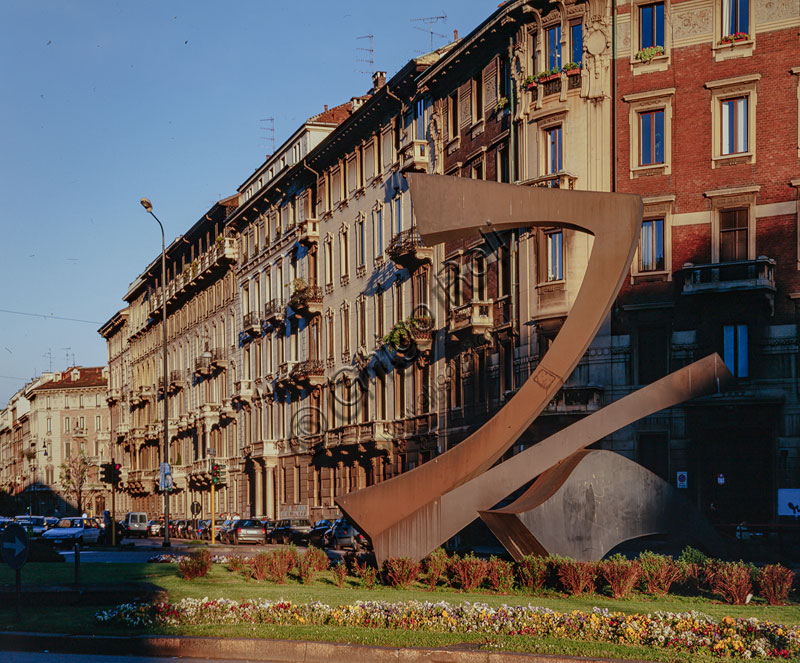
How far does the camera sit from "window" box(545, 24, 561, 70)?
4000 centimetres

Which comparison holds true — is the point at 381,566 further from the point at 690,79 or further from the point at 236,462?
the point at 236,462

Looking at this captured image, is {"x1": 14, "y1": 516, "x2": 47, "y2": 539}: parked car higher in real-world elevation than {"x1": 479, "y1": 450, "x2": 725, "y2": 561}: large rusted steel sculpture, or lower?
lower

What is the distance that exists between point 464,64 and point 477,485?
27740mm

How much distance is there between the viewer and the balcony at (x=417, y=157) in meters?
48.8

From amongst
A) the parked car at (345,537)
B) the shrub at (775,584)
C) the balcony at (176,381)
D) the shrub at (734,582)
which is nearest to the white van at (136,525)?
the balcony at (176,381)

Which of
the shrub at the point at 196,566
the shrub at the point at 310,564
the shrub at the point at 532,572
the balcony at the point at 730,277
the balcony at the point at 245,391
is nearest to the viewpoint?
the shrub at the point at 532,572

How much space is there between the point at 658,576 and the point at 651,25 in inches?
948

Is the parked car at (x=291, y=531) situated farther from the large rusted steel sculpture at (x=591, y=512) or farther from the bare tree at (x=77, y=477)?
the bare tree at (x=77, y=477)

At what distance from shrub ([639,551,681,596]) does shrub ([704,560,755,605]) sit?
67 cm

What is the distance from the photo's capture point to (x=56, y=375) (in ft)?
505

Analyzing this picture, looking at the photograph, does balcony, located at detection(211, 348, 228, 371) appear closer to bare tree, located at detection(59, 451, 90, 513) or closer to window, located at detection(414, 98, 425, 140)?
window, located at detection(414, 98, 425, 140)

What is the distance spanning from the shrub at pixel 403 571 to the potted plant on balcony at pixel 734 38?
2330cm

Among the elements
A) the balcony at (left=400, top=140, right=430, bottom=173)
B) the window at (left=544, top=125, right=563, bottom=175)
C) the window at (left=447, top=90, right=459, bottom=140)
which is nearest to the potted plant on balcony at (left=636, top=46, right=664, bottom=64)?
the window at (left=544, top=125, right=563, bottom=175)

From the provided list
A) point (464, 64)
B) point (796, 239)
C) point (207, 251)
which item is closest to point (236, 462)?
point (207, 251)
